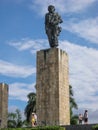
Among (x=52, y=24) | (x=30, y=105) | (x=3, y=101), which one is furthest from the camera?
(x=30, y=105)

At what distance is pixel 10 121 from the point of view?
1817 inches

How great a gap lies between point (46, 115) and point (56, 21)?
5.04 metres

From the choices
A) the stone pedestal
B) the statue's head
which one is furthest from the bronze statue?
the stone pedestal

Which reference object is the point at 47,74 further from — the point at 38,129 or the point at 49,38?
the point at 38,129

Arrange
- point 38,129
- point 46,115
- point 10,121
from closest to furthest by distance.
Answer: point 38,129 < point 46,115 < point 10,121

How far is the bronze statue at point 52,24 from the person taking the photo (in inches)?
957

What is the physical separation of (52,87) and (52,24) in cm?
351

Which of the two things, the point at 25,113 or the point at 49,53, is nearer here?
the point at 49,53

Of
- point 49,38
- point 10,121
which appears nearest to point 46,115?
point 49,38

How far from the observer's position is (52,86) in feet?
75.7

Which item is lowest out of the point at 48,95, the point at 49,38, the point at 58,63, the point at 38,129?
the point at 38,129

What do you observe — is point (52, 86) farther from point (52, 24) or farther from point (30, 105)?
point (30, 105)

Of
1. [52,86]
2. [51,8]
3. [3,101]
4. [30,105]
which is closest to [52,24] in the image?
[51,8]

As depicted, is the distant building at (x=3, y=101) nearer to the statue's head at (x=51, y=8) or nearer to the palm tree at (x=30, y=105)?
the palm tree at (x=30, y=105)
